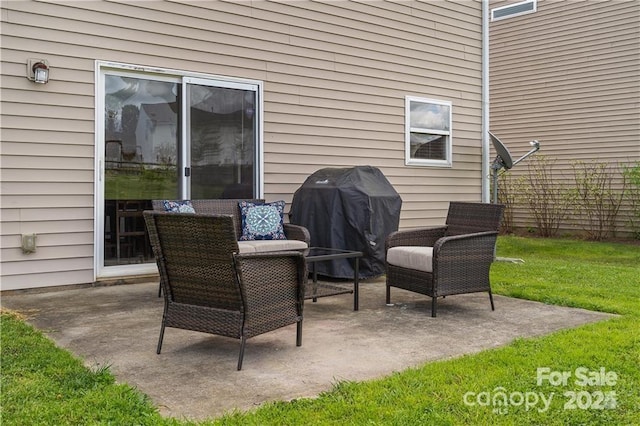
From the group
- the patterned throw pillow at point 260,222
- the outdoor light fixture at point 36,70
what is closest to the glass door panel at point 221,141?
the patterned throw pillow at point 260,222

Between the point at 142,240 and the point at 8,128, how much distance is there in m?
1.52

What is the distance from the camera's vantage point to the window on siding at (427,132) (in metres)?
7.49

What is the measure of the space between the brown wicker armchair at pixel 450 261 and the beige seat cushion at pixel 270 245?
32.0 inches

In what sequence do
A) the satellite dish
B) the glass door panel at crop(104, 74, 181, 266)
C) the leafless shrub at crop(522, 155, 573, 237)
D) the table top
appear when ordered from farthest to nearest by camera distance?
the leafless shrub at crop(522, 155, 573, 237), the satellite dish, the glass door panel at crop(104, 74, 181, 266), the table top

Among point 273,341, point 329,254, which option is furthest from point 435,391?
point 329,254

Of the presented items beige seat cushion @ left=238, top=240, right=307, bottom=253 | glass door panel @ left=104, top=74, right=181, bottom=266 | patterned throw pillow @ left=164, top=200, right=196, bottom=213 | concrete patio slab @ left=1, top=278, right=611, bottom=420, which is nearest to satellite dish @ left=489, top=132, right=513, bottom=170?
concrete patio slab @ left=1, top=278, right=611, bottom=420

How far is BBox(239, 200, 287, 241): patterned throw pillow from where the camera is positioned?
5097mm

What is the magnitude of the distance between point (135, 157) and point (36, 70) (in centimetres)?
111

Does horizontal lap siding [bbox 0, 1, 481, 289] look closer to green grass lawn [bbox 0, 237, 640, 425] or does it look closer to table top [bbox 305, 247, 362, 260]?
green grass lawn [bbox 0, 237, 640, 425]

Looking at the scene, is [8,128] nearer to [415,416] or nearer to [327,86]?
[327,86]

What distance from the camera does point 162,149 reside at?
17.8 feet

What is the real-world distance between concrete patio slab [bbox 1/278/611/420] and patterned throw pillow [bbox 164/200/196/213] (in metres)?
0.76

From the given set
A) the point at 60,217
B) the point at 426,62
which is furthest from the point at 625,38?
the point at 60,217

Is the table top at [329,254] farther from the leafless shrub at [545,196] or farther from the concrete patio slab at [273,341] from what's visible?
the leafless shrub at [545,196]
